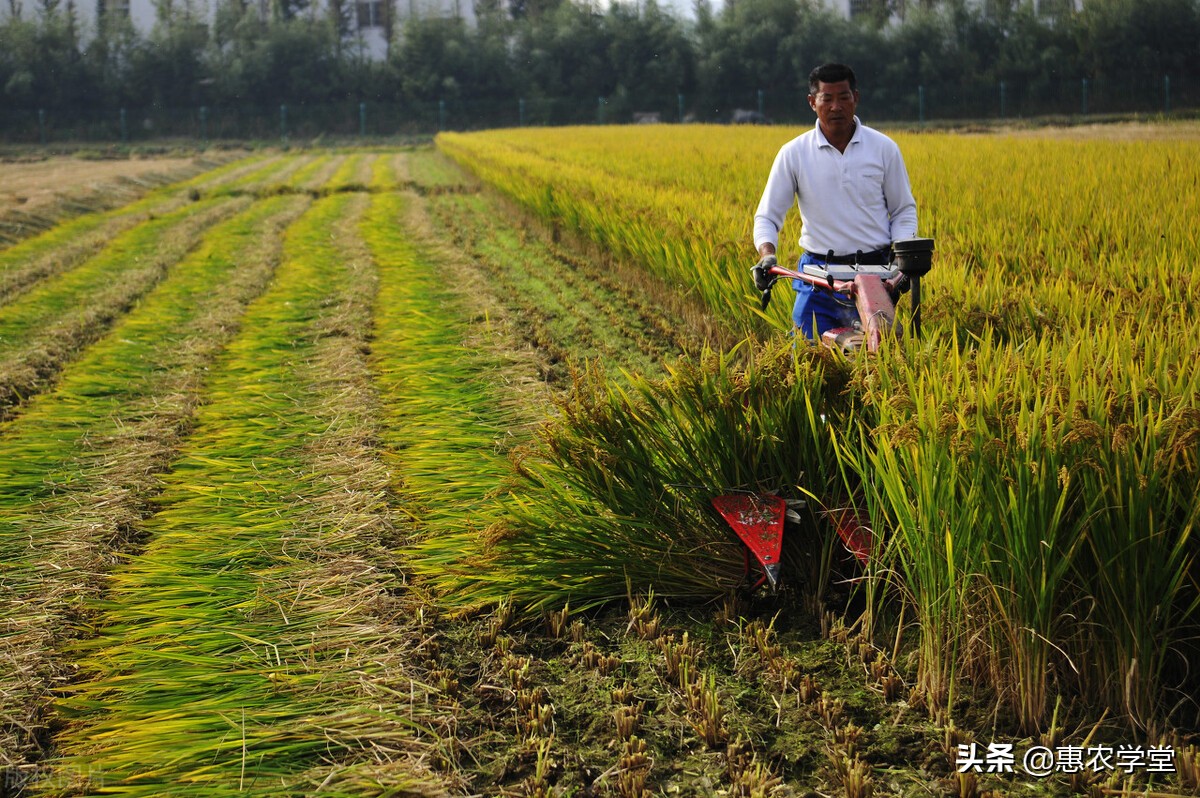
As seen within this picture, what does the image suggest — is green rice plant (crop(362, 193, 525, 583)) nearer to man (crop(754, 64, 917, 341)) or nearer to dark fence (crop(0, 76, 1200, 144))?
man (crop(754, 64, 917, 341))

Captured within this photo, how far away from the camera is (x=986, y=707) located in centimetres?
276

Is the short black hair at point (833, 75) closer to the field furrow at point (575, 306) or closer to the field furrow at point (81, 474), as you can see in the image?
the field furrow at point (575, 306)

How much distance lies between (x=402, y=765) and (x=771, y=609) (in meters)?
1.31

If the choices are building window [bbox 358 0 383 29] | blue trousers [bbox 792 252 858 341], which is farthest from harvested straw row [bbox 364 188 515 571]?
building window [bbox 358 0 383 29]

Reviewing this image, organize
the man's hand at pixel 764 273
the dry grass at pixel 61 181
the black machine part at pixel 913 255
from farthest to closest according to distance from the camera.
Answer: the dry grass at pixel 61 181 < the man's hand at pixel 764 273 < the black machine part at pixel 913 255

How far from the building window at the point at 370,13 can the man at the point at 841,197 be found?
192ft

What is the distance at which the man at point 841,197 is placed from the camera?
159 inches

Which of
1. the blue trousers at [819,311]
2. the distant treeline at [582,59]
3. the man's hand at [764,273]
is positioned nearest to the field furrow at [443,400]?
the man's hand at [764,273]

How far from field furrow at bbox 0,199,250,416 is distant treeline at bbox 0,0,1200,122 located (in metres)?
35.4

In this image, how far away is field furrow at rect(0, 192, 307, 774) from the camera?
3109 millimetres

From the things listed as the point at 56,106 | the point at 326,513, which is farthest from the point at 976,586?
the point at 56,106

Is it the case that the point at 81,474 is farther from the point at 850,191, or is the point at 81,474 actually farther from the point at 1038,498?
the point at 1038,498

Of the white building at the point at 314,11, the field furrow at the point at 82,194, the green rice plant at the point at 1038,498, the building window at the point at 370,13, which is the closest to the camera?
the green rice plant at the point at 1038,498

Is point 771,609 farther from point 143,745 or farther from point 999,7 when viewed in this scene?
point 999,7
